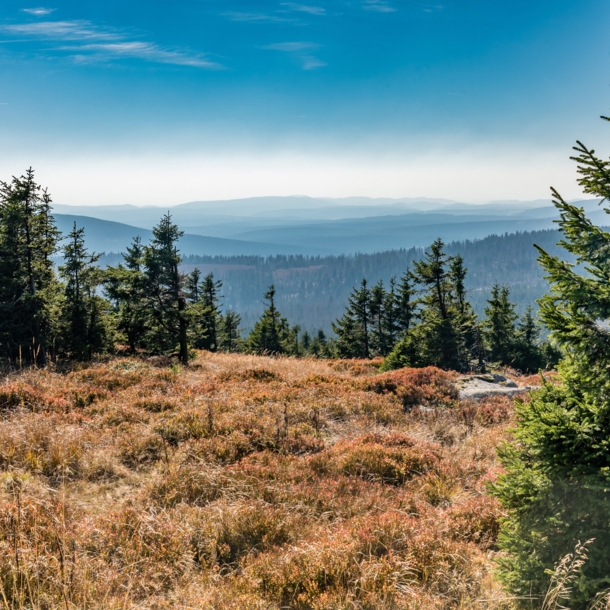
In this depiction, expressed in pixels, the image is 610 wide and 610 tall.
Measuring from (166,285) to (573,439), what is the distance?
20.1 meters

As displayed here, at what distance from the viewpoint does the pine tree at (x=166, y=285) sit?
20.5 meters

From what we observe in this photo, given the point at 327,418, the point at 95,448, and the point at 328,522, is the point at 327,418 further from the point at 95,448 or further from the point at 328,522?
the point at 95,448

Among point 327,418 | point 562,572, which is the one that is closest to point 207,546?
point 562,572

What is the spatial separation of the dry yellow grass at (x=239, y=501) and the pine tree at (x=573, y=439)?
0.75m

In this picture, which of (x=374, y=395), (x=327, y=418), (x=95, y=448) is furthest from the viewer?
(x=374, y=395)

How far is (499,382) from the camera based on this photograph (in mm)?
14781

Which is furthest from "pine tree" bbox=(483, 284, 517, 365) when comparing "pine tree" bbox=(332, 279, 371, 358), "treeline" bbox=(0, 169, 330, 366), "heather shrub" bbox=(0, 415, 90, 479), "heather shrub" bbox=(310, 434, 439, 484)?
"heather shrub" bbox=(0, 415, 90, 479)

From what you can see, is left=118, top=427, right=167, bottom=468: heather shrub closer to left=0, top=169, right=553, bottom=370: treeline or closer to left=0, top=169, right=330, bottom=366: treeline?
left=0, top=169, right=553, bottom=370: treeline

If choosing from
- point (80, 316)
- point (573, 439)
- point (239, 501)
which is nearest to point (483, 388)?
point (239, 501)

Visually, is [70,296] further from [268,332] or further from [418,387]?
[268,332]

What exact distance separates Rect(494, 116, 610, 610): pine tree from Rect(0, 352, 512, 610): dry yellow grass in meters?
0.75

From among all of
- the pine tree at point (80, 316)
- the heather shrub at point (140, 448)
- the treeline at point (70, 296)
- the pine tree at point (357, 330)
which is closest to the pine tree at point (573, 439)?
the heather shrub at point (140, 448)

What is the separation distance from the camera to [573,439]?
344 centimetres

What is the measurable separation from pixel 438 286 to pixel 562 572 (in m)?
26.2
